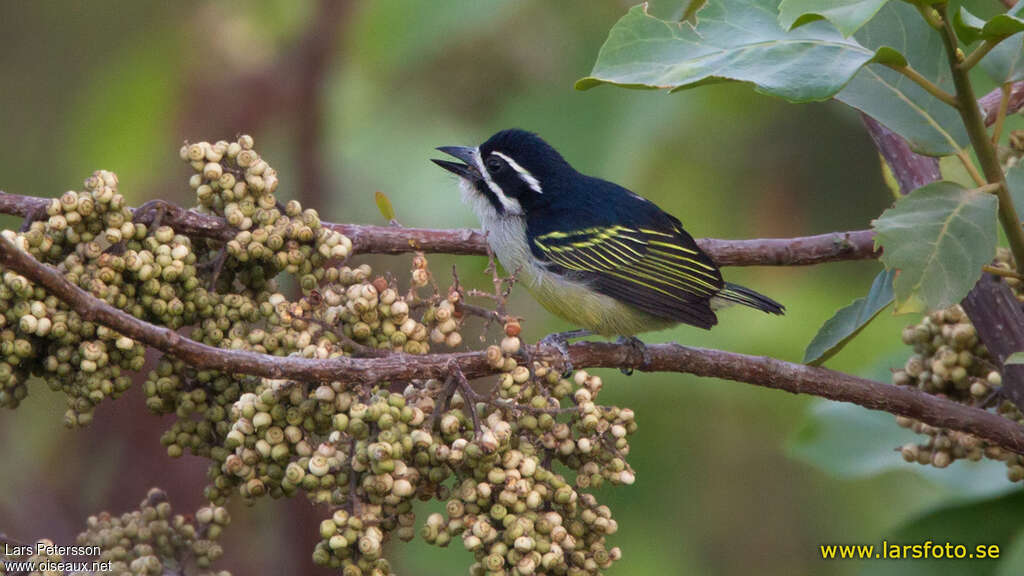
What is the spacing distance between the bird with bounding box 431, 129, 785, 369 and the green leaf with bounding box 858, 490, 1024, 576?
94cm

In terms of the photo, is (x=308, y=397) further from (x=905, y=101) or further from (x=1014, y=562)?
(x=1014, y=562)

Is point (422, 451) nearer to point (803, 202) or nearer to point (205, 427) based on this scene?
point (205, 427)

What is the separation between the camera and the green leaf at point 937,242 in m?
2.36

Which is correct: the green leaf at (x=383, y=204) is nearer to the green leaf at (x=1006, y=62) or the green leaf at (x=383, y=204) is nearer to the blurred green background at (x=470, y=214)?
the blurred green background at (x=470, y=214)

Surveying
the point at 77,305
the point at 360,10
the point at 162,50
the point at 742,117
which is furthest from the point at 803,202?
the point at 77,305

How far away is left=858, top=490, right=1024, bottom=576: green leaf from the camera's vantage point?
3340 mm

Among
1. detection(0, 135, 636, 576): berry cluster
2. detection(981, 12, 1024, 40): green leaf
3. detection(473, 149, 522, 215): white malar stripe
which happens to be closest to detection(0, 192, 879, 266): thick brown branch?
detection(0, 135, 636, 576): berry cluster

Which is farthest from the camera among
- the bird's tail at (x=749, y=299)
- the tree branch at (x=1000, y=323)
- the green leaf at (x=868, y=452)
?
the bird's tail at (x=749, y=299)

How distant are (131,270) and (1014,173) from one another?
2012 mm

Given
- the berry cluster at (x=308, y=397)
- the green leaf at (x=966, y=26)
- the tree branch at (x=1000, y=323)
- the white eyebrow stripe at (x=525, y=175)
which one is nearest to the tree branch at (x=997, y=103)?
the tree branch at (x=1000, y=323)

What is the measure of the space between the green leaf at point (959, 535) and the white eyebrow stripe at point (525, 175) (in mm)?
1900

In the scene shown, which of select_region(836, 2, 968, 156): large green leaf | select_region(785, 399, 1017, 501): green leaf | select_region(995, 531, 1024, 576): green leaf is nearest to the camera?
select_region(836, 2, 968, 156): large green leaf

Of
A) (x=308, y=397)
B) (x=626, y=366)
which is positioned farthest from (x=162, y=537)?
(x=626, y=366)

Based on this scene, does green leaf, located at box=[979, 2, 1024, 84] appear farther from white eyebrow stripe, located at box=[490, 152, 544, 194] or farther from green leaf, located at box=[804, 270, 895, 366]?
white eyebrow stripe, located at box=[490, 152, 544, 194]
